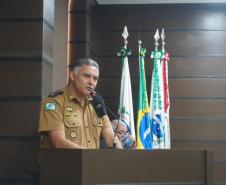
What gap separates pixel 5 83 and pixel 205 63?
11.0 ft

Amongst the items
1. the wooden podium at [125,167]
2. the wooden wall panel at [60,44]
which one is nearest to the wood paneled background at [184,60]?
the wooden wall panel at [60,44]

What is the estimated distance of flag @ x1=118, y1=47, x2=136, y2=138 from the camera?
17.0 feet

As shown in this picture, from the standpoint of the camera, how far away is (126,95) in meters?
5.42

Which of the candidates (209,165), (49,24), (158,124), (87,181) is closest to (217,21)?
(158,124)

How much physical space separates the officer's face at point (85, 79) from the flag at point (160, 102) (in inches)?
91.6

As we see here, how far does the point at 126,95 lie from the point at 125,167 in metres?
3.35

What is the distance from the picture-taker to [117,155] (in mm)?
2084

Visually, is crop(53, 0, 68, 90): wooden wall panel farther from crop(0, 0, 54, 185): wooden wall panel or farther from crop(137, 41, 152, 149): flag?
crop(0, 0, 54, 185): wooden wall panel

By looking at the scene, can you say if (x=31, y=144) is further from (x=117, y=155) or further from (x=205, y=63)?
(x=205, y=63)

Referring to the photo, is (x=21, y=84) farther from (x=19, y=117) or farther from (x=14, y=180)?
(x=14, y=180)

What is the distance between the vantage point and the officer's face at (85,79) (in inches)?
115

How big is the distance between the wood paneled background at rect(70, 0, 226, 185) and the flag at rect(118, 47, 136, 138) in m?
0.44

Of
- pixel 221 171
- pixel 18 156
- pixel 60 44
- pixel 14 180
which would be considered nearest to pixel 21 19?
pixel 18 156

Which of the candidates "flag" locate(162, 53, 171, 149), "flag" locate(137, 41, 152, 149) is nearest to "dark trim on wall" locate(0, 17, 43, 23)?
"flag" locate(137, 41, 152, 149)
